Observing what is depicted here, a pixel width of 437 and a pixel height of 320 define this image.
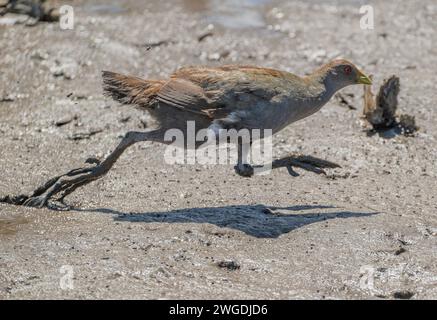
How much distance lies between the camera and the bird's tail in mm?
8047

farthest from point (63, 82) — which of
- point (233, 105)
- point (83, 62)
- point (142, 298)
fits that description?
point (142, 298)

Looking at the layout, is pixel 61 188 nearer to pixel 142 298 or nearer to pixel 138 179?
pixel 138 179

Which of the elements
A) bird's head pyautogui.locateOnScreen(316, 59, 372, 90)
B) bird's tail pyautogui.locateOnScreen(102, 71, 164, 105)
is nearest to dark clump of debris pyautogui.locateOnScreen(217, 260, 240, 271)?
bird's tail pyautogui.locateOnScreen(102, 71, 164, 105)

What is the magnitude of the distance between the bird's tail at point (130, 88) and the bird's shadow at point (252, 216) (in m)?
1.05

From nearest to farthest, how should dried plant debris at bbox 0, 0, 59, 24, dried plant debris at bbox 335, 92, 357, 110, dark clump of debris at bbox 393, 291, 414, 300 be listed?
dark clump of debris at bbox 393, 291, 414, 300 < dried plant debris at bbox 335, 92, 357, 110 < dried plant debris at bbox 0, 0, 59, 24

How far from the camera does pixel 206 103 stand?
309 inches

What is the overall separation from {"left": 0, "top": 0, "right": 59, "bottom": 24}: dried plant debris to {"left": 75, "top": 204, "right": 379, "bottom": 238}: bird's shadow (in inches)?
213

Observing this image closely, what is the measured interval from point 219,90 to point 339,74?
4.58 ft

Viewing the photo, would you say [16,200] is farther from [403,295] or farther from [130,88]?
[403,295]

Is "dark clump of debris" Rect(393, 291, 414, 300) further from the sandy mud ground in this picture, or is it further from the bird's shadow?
the bird's shadow

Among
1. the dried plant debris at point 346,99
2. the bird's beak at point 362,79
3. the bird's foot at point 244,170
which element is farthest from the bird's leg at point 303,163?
the dried plant debris at point 346,99

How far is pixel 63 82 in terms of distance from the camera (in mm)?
10945

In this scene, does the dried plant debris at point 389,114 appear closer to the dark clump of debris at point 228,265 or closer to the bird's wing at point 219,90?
the bird's wing at point 219,90

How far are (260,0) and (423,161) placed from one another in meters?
5.57
